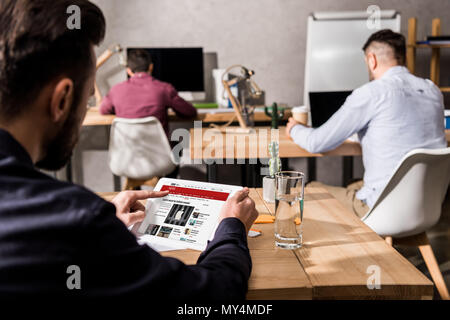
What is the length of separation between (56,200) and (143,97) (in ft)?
8.85

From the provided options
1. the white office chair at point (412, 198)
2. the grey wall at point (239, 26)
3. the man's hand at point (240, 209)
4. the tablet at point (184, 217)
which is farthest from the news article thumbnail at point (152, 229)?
the grey wall at point (239, 26)

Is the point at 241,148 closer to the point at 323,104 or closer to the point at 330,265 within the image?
the point at 323,104

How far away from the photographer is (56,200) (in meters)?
0.58

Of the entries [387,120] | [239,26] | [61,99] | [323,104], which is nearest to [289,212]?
[61,99]

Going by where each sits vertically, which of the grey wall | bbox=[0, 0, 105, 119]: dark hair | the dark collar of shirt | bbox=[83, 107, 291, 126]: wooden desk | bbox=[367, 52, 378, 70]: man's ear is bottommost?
bbox=[83, 107, 291, 126]: wooden desk

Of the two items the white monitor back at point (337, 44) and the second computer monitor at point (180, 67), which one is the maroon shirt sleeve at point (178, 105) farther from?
the white monitor back at point (337, 44)

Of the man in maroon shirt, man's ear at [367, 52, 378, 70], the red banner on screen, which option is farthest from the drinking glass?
the man in maroon shirt

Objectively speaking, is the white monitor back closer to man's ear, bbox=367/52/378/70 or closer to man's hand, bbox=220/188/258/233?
man's ear, bbox=367/52/378/70

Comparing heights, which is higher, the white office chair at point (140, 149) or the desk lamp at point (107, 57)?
the desk lamp at point (107, 57)

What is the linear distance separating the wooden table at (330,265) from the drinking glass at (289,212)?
0.09 feet

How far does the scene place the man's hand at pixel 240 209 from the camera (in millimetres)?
964

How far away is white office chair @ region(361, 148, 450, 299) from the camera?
1.72 metres

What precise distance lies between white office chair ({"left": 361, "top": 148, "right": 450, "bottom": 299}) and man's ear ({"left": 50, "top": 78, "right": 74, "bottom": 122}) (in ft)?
4.43
